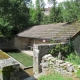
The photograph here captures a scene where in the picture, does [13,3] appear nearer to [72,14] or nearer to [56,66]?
[56,66]

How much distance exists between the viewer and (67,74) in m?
8.77

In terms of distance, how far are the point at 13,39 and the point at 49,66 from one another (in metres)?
16.6

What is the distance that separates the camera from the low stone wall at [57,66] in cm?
851

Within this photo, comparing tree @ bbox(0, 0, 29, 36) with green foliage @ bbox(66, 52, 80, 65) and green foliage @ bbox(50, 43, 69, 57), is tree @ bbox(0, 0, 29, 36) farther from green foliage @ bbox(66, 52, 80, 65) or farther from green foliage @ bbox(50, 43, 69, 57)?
green foliage @ bbox(66, 52, 80, 65)

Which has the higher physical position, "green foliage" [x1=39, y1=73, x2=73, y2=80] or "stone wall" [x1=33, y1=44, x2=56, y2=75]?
"stone wall" [x1=33, y1=44, x2=56, y2=75]

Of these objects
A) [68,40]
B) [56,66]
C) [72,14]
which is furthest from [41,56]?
[72,14]

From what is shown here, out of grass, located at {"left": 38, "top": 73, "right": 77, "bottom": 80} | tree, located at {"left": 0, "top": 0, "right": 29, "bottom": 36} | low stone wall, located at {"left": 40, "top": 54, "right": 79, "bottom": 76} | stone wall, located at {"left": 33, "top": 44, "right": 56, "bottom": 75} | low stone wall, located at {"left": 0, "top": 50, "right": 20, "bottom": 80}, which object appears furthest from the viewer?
tree, located at {"left": 0, "top": 0, "right": 29, "bottom": 36}

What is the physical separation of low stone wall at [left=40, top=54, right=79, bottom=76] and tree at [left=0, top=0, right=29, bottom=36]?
54.1ft

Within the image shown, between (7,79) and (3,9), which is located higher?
(3,9)

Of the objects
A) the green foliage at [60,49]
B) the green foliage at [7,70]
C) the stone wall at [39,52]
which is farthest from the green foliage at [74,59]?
the green foliage at [7,70]

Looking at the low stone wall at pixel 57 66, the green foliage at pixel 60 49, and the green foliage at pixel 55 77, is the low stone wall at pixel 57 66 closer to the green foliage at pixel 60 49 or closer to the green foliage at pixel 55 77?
the green foliage at pixel 55 77

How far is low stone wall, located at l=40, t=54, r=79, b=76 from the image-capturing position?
27.9ft

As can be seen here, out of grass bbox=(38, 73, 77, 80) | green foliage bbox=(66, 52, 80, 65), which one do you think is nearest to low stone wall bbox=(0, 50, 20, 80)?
grass bbox=(38, 73, 77, 80)

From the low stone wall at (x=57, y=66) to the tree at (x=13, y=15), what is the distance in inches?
649
